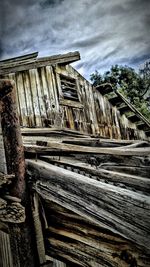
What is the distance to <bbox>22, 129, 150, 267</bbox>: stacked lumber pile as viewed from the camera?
1200 mm

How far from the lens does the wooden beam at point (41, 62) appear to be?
6.43 m

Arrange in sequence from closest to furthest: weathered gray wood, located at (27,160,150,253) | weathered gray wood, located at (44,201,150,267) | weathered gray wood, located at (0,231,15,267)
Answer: weathered gray wood, located at (27,160,150,253), weathered gray wood, located at (44,201,150,267), weathered gray wood, located at (0,231,15,267)

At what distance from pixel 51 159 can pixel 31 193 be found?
29 centimetres

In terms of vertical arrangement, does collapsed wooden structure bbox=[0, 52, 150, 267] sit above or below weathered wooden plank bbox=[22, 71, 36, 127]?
below

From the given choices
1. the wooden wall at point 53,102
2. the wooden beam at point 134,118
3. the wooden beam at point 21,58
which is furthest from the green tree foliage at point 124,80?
the wooden beam at point 21,58

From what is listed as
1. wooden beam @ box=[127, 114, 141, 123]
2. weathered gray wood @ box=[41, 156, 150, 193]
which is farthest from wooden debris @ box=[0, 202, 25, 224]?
wooden beam @ box=[127, 114, 141, 123]

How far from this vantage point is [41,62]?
666cm

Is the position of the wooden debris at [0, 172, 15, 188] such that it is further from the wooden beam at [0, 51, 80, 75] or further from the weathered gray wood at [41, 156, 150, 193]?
the wooden beam at [0, 51, 80, 75]

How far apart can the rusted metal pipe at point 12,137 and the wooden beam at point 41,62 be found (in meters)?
5.04

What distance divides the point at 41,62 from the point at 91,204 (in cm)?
594

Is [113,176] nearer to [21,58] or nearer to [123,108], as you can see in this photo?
[21,58]

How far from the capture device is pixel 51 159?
1.82m

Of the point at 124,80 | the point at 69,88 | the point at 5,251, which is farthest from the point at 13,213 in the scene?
the point at 124,80

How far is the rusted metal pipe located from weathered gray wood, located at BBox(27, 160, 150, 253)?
0.11 metres
